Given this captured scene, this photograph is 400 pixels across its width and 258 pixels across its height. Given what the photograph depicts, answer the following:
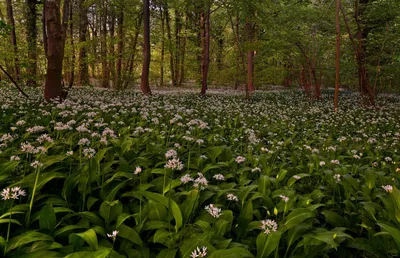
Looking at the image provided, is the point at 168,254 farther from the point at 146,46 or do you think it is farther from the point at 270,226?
the point at 146,46

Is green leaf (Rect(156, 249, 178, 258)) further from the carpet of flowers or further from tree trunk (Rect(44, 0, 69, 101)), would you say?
tree trunk (Rect(44, 0, 69, 101))

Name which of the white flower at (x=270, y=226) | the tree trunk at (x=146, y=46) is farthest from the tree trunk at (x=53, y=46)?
the white flower at (x=270, y=226)

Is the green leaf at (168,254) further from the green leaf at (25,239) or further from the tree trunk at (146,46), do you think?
the tree trunk at (146,46)

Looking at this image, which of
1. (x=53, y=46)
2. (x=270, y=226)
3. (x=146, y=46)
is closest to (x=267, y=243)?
(x=270, y=226)

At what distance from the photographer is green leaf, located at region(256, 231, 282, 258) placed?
6.21 ft

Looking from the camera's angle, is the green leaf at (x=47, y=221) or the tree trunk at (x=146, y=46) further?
the tree trunk at (x=146, y=46)

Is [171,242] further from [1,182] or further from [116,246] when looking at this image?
[1,182]

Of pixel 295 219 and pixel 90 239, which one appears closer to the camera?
pixel 90 239

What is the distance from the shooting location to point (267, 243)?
1.92 meters

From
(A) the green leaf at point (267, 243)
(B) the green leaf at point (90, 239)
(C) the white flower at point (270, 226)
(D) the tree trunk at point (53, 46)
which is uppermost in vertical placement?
(D) the tree trunk at point (53, 46)

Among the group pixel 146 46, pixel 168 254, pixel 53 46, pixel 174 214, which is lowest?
pixel 168 254

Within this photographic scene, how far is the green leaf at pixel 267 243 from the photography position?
189 centimetres

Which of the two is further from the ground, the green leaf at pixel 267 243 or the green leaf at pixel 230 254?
the green leaf at pixel 230 254

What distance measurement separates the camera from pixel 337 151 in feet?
18.2
